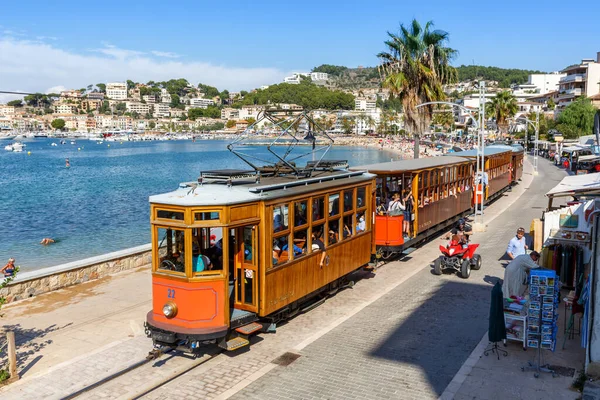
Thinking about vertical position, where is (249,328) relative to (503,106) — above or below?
below

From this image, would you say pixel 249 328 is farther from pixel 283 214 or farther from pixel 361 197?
pixel 361 197

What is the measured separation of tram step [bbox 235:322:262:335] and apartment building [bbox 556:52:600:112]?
95093 millimetres

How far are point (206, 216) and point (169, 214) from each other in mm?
657

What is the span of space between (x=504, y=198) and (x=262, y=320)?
26508 millimetres

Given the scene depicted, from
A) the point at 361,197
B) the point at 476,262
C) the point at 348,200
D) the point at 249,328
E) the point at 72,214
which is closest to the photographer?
the point at 249,328

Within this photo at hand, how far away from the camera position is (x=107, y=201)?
1907 inches

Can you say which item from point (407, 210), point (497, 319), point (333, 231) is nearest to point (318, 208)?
Result: point (333, 231)

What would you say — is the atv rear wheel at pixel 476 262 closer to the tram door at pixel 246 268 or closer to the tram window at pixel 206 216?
the tram door at pixel 246 268

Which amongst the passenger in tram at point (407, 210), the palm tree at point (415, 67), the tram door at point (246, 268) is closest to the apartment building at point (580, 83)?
the palm tree at point (415, 67)

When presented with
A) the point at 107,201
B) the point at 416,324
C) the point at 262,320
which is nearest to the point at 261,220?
the point at 262,320

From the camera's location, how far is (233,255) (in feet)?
33.3

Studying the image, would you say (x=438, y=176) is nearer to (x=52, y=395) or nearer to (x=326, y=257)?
(x=326, y=257)

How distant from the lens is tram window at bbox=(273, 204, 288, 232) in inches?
411

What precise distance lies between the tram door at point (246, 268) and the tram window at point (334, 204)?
270 cm
